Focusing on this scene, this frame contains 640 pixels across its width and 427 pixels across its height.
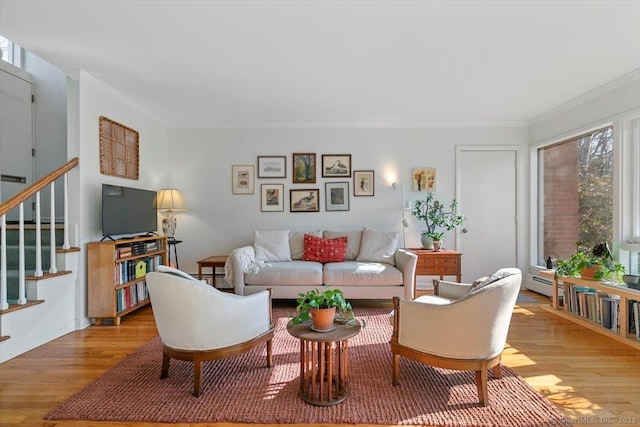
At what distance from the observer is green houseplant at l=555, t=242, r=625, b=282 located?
3.24 meters

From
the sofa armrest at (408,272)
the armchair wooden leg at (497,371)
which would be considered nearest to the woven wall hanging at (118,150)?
the sofa armrest at (408,272)

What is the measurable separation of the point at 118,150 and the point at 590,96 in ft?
17.9

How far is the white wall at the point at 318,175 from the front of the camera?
500 cm

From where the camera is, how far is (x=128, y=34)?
2.58 meters

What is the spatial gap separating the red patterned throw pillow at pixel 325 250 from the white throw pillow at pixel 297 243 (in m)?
0.13

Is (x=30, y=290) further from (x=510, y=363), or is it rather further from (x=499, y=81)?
(x=499, y=81)

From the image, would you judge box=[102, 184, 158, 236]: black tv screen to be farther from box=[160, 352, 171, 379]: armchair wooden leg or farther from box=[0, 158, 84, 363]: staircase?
box=[160, 352, 171, 379]: armchair wooden leg

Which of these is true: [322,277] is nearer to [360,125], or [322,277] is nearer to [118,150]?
[360,125]

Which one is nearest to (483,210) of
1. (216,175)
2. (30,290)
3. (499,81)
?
(499,81)

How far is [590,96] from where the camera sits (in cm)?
382

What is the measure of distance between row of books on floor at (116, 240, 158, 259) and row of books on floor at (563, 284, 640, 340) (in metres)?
4.77

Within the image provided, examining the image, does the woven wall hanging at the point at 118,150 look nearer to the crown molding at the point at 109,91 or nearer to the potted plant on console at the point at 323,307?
the crown molding at the point at 109,91

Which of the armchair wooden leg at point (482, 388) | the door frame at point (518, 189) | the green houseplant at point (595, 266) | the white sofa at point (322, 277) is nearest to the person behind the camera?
the armchair wooden leg at point (482, 388)

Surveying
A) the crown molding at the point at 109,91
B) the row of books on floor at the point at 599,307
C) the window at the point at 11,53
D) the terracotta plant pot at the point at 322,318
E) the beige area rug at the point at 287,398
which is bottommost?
the beige area rug at the point at 287,398
